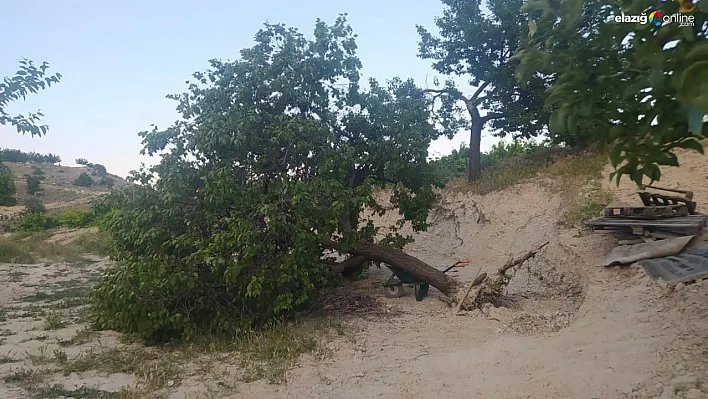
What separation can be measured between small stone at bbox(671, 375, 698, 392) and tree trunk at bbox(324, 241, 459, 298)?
3.63 meters

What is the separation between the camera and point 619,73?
85.1 inches

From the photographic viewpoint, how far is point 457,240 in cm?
1293

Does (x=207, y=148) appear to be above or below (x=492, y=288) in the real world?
above

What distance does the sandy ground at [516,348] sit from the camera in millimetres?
3924

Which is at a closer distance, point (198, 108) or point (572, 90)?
point (572, 90)

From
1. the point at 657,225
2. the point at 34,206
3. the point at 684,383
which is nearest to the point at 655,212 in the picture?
the point at 657,225

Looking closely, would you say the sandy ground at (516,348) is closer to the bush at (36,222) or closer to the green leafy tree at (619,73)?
the green leafy tree at (619,73)

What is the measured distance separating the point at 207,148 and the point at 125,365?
2.81m

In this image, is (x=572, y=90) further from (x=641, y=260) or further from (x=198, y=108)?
(x=198, y=108)

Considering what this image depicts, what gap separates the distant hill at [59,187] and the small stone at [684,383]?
2773 centimetres

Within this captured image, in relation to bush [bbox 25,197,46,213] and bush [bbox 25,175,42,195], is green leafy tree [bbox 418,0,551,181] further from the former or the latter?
bush [bbox 25,175,42,195]

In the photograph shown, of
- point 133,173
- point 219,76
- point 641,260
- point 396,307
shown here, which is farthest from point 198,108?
point 641,260

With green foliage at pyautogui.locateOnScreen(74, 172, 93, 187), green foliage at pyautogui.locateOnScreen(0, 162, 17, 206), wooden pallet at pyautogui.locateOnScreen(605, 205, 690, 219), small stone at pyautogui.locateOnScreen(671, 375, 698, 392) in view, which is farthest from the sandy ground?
green foliage at pyautogui.locateOnScreen(74, 172, 93, 187)

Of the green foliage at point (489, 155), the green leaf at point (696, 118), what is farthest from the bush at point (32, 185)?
the green leaf at point (696, 118)
